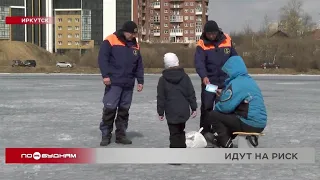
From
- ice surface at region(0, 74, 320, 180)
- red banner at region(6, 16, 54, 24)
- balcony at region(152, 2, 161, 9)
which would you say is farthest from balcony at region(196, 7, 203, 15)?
ice surface at region(0, 74, 320, 180)

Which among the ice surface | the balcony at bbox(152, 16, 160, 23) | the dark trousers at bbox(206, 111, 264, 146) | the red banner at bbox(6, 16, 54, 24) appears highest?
the balcony at bbox(152, 16, 160, 23)

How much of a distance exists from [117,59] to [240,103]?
1.92m

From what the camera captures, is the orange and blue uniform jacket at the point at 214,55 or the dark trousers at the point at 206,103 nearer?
the orange and blue uniform jacket at the point at 214,55

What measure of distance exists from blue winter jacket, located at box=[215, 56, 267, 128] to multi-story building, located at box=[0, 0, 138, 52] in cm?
8430

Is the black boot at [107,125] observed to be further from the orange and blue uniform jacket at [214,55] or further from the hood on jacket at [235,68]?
the hood on jacket at [235,68]

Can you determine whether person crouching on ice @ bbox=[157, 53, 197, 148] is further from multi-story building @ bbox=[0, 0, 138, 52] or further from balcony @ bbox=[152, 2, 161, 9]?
balcony @ bbox=[152, 2, 161, 9]

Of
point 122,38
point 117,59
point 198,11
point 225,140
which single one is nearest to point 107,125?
point 117,59

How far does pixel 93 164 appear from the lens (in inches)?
175

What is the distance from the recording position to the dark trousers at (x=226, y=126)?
187 inches

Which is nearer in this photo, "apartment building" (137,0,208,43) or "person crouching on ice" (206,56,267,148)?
"person crouching on ice" (206,56,267,148)

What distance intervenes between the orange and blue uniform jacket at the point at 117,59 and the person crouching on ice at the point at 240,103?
148 cm

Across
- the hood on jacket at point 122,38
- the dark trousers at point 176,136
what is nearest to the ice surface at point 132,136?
the dark trousers at point 176,136

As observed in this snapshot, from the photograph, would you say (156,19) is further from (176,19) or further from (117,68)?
(117,68)

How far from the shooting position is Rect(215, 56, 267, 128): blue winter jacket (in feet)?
15.2
